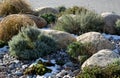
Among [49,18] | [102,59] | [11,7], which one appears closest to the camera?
[102,59]

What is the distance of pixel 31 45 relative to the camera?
8.41m

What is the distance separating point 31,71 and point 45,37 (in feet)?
4.70

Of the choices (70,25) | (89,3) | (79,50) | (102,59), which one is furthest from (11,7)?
(89,3)

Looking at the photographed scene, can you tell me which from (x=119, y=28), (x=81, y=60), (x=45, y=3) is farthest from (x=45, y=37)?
(x=45, y=3)

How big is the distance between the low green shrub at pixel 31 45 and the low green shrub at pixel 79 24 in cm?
182

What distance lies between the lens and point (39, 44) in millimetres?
8375

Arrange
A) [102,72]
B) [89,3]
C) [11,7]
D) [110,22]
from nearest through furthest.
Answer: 1. [102,72]
2. [110,22]
3. [11,7]
4. [89,3]

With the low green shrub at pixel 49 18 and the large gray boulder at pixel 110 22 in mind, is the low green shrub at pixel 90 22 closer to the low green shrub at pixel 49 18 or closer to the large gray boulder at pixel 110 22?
the large gray boulder at pixel 110 22

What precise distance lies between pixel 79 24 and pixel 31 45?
2.46 meters

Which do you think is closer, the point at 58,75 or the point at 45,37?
the point at 58,75

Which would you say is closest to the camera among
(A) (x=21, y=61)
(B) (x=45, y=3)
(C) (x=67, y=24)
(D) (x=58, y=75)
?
(D) (x=58, y=75)

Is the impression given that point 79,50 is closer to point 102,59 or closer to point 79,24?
point 102,59

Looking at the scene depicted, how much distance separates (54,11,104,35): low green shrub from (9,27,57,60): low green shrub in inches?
71.5

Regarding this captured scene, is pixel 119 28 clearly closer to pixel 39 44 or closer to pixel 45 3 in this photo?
pixel 39 44
